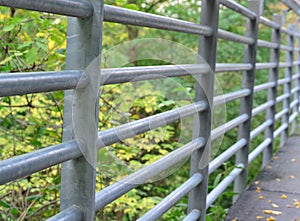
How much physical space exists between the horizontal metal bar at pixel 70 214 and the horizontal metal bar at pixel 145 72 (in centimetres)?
34

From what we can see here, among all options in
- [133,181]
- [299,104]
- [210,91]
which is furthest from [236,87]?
[133,181]

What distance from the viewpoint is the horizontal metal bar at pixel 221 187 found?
2713 mm

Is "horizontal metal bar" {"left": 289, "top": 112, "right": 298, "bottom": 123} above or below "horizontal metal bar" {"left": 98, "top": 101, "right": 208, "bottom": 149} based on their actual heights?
below

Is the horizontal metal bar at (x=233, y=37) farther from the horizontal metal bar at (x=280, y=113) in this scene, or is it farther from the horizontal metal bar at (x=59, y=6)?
the horizontal metal bar at (x=280, y=113)

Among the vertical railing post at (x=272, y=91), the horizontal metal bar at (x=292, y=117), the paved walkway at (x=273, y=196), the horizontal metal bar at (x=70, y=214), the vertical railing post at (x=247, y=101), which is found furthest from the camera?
the horizontal metal bar at (x=292, y=117)

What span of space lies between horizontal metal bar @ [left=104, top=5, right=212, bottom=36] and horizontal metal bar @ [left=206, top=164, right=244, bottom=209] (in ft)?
2.98

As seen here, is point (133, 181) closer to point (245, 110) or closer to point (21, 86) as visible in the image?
point (21, 86)

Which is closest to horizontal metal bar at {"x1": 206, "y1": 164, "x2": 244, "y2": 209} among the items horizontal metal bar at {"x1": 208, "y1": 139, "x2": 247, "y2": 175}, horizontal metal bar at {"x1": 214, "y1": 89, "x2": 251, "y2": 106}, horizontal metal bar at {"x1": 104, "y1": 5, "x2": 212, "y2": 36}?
horizontal metal bar at {"x1": 208, "y1": 139, "x2": 247, "y2": 175}

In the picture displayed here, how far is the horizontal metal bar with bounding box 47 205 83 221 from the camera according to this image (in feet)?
4.26

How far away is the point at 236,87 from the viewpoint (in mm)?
10031

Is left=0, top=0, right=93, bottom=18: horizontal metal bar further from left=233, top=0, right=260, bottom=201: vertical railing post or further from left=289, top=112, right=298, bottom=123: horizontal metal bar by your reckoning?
left=289, top=112, right=298, bottom=123: horizontal metal bar

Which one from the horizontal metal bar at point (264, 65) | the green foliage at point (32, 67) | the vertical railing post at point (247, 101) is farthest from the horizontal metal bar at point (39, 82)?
the horizontal metal bar at point (264, 65)

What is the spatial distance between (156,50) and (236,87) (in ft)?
27.4

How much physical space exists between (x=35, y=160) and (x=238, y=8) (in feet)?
6.65
